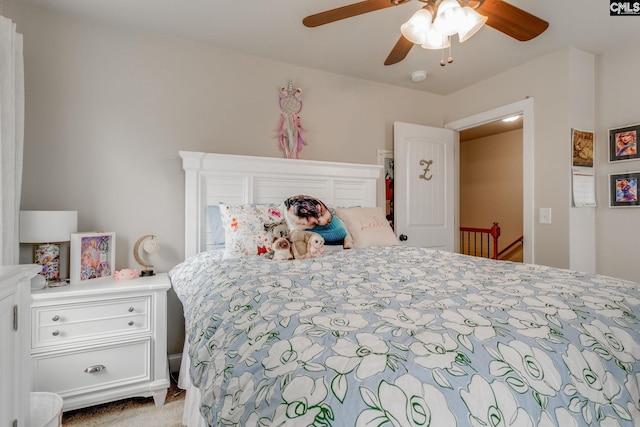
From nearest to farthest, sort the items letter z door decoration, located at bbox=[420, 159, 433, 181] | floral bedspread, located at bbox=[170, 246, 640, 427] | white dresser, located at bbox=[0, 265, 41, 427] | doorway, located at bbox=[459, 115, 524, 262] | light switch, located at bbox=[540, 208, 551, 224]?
floral bedspread, located at bbox=[170, 246, 640, 427] → white dresser, located at bbox=[0, 265, 41, 427] → light switch, located at bbox=[540, 208, 551, 224] → letter z door decoration, located at bbox=[420, 159, 433, 181] → doorway, located at bbox=[459, 115, 524, 262]

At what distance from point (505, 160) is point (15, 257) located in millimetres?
5721

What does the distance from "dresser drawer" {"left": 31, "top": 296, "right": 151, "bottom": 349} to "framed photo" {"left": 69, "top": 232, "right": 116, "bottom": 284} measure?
23cm

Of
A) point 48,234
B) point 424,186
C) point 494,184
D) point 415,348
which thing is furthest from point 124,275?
point 494,184

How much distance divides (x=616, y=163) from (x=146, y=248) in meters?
3.52

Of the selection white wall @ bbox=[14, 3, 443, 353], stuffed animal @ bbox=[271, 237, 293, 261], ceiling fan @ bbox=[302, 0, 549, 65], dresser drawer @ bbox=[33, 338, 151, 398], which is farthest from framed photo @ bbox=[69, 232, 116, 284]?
ceiling fan @ bbox=[302, 0, 549, 65]

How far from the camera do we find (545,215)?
266 cm

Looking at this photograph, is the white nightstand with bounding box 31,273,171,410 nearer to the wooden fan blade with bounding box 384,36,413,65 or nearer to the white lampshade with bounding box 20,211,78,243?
the white lampshade with bounding box 20,211,78,243

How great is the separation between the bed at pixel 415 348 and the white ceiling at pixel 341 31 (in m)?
1.69

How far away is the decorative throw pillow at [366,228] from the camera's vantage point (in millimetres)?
2291

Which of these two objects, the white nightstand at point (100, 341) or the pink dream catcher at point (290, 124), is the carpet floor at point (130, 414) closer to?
the white nightstand at point (100, 341)

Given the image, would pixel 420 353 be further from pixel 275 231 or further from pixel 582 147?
pixel 582 147

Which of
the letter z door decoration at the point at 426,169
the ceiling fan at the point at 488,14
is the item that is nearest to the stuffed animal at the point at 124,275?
the ceiling fan at the point at 488,14

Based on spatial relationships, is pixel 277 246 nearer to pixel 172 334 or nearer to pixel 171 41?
pixel 172 334

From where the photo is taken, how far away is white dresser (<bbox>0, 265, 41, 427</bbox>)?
915mm
